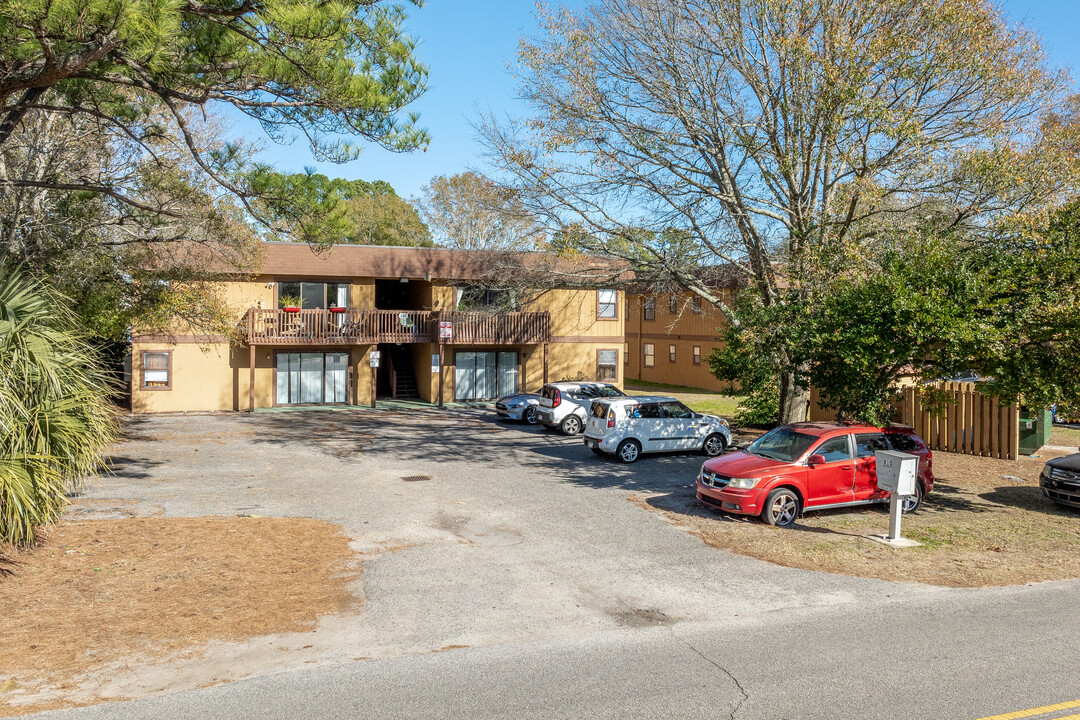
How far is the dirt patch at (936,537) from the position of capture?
9703 mm

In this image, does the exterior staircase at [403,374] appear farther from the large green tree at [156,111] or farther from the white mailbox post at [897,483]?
the white mailbox post at [897,483]

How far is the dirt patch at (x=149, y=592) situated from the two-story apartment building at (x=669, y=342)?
2848cm

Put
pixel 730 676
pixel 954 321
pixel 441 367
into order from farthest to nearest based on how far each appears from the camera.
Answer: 1. pixel 441 367
2. pixel 954 321
3. pixel 730 676

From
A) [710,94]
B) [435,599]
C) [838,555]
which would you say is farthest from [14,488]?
[710,94]

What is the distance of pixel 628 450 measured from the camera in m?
17.4

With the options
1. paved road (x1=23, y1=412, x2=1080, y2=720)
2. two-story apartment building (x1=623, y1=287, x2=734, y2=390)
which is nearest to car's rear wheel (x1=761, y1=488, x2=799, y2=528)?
paved road (x1=23, y1=412, x2=1080, y2=720)

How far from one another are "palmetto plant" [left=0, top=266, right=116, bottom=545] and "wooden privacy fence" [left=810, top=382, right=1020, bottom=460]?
15.1 meters

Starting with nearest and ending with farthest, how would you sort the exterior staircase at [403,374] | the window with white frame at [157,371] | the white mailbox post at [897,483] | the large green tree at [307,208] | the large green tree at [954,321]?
the white mailbox post at [897,483] < the large green tree at [954,321] < the large green tree at [307,208] < the window with white frame at [157,371] < the exterior staircase at [403,374]

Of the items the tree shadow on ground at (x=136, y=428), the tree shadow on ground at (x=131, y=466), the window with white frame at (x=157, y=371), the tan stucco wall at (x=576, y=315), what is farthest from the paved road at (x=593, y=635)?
the tan stucco wall at (x=576, y=315)

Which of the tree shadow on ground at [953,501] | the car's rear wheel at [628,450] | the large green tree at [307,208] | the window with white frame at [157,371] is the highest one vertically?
the large green tree at [307,208]

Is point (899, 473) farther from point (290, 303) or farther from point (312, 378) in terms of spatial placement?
point (312, 378)

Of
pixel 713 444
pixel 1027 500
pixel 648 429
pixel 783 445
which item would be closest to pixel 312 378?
pixel 648 429

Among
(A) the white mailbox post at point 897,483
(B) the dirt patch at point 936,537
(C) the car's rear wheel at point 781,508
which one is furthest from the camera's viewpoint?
(C) the car's rear wheel at point 781,508

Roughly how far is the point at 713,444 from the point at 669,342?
2385 centimetres
